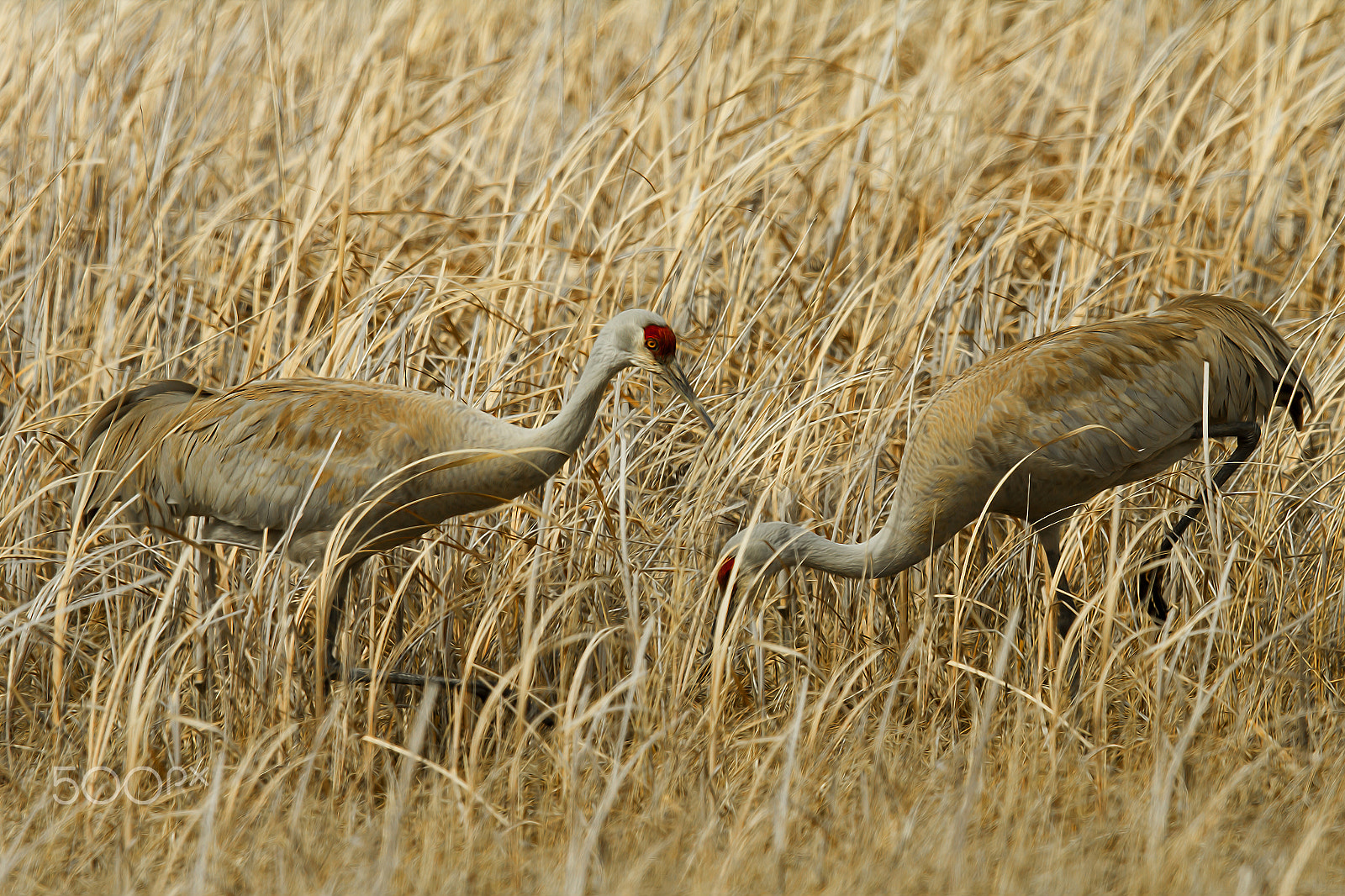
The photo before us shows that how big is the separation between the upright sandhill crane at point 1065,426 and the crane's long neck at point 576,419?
1.71 ft

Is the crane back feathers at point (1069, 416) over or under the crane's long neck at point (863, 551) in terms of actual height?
over

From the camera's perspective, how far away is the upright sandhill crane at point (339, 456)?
3.33m

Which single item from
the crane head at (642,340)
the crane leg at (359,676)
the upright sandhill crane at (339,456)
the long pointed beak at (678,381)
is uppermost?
the crane head at (642,340)

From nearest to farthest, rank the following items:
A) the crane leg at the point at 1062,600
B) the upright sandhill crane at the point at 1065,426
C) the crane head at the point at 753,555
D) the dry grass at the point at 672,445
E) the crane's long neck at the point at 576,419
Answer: the dry grass at the point at 672,445, the crane's long neck at the point at 576,419, the crane head at the point at 753,555, the upright sandhill crane at the point at 1065,426, the crane leg at the point at 1062,600

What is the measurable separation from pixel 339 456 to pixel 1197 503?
243 centimetres

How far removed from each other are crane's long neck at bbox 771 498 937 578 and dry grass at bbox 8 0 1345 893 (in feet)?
0.54

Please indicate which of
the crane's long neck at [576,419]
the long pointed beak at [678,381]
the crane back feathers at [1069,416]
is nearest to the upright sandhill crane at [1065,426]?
the crane back feathers at [1069,416]

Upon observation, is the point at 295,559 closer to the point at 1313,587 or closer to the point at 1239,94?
the point at 1313,587

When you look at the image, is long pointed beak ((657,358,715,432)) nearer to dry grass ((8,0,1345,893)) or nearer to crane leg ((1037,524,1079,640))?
dry grass ((8,0,1345,893))

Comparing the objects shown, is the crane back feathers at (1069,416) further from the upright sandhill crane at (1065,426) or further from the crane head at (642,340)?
the crane head at (642,340)

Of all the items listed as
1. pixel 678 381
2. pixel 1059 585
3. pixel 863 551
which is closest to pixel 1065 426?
pixel 1059 585

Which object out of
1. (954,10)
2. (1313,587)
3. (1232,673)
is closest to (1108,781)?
(1232,673)

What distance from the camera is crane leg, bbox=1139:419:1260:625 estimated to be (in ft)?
12.6

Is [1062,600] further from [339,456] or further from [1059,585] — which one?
[339,456]
